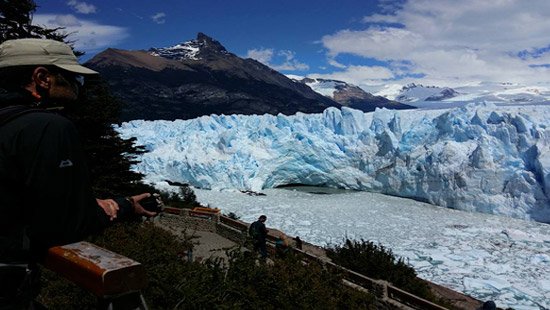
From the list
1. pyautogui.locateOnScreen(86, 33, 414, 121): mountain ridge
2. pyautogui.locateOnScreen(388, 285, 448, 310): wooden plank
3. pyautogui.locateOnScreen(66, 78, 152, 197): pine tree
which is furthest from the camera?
pyautogui.locateOnScreen(86, 33, 414, 121): mountain ridge

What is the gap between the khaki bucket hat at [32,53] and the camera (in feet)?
3.96

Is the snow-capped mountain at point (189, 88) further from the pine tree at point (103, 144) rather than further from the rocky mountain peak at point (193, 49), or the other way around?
the pine tree at point (103, 144)

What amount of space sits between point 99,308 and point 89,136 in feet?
43.1

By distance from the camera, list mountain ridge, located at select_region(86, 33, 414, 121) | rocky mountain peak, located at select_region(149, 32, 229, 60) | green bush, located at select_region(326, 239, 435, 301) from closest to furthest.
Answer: green bush, located at select_region(326, 239, 435, 301) < mountain ridge, located at select_region(86, 33, 414, 121) < rocky mountain peak, located at select_region(149, 32, 229, 60)

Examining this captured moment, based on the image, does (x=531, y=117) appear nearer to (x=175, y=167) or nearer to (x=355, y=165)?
(x=355, y=165)

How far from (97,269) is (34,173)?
307mm

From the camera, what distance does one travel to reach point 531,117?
2328 cm

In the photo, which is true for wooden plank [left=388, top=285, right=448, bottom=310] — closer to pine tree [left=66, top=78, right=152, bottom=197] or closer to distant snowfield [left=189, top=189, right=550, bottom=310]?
distant snowfield [left=189, top=189, right=550, bottom=310]

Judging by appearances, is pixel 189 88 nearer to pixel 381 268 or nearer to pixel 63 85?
pixel 381 268

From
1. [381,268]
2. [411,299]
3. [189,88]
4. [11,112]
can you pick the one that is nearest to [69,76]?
[11,112]

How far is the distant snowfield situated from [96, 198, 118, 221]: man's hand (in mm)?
11301

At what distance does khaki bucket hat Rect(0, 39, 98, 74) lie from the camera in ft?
3.96

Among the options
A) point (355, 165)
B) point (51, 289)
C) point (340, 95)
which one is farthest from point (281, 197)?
point (340, 95)

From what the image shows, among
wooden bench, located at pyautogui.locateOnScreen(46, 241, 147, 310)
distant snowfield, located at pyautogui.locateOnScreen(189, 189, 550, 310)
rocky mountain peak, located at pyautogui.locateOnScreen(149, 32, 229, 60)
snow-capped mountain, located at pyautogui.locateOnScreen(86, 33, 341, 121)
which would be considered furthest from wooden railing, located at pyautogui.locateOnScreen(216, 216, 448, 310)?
rocky mountain peak, located at pyautogui.locateOnScreen(149, 32, 229, 60)
